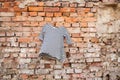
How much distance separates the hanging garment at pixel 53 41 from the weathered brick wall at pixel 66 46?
0.09 metres

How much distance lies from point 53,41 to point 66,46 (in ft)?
0.85

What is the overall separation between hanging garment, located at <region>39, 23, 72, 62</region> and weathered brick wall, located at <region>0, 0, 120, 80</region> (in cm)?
9

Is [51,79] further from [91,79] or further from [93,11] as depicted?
[93,11]

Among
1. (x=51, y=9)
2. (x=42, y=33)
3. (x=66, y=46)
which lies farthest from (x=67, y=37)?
(x=51, y=9)

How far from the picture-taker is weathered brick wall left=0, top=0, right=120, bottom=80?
3562 millimetres

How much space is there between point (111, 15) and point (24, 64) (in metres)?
1.67

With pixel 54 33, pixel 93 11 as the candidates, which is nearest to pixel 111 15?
pixel 93 11

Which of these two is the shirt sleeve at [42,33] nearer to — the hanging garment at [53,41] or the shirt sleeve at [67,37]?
the hanging garment at [53,41]

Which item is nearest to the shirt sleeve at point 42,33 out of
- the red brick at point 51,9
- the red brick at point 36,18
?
the red brick at point 36,18

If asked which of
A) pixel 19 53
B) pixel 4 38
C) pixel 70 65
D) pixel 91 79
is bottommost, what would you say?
pixel 91 79

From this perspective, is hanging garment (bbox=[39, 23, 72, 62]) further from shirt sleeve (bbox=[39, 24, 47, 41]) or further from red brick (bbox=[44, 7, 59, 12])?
red brick (bbox=[44, 7, 59, 12])

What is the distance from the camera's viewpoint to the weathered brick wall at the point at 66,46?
11.7 ft

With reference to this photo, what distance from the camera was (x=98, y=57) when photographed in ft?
12.1

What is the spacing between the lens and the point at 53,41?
139 inches
